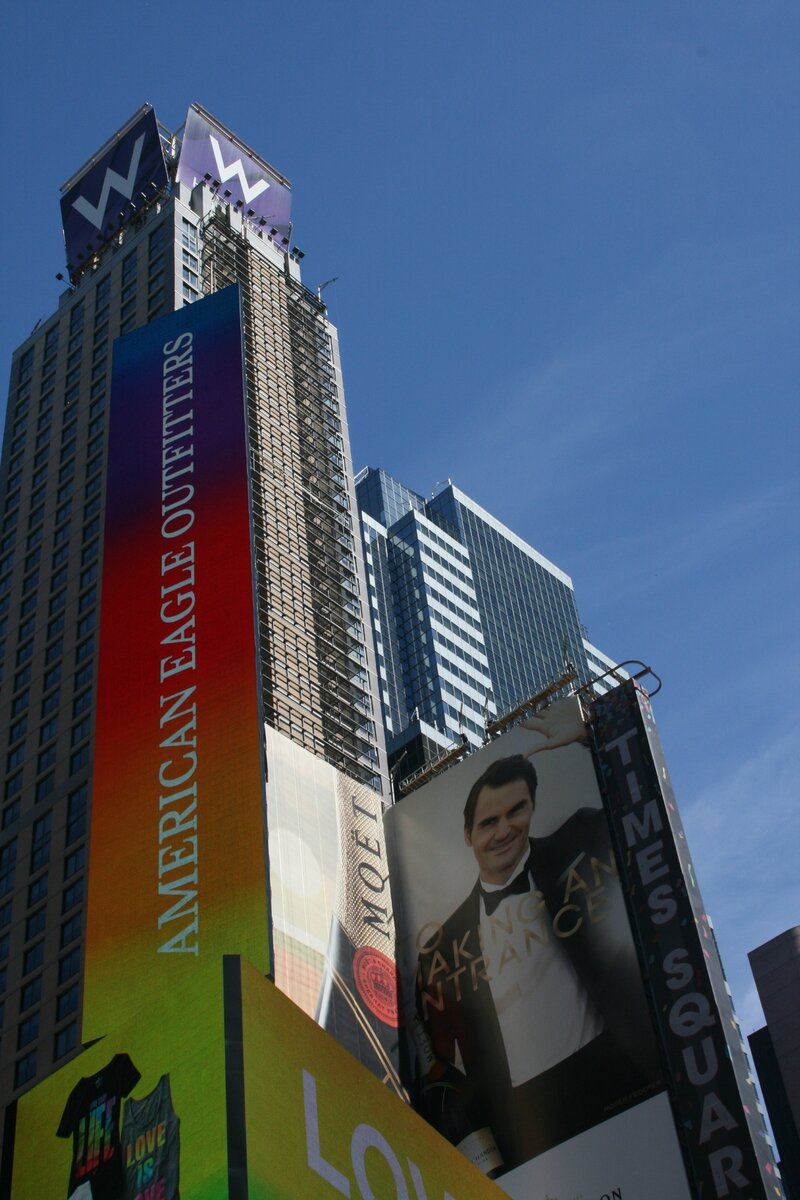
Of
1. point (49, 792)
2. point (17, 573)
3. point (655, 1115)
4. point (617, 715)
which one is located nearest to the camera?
point (655, 1115)

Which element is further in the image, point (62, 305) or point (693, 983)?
point (62, 305)

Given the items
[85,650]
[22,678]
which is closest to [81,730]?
[85,650]

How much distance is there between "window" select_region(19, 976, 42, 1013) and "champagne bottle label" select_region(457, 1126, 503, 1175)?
72.5 ft

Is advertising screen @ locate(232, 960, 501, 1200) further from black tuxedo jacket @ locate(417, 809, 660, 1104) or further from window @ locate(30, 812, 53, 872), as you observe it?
window @ locate(30, 812, 53, 872)

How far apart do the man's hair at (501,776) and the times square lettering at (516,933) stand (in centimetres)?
618

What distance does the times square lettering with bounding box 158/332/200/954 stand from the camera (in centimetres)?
6938

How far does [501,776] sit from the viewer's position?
8356cm

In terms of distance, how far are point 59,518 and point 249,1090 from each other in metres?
67.1

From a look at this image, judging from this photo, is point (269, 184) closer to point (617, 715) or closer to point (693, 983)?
point (617, 715)

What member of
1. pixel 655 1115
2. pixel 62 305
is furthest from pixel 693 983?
pixel 62 305

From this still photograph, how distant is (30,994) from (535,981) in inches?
992

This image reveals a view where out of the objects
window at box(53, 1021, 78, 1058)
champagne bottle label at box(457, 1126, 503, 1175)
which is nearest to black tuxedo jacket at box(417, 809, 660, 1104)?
champagne bottle label at box(457, 1126, 503, 1175)

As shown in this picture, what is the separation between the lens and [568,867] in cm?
7762

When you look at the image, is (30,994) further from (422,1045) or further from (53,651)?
(53,651)
